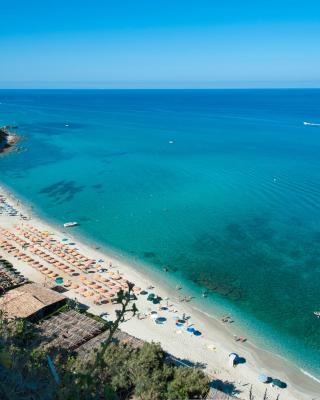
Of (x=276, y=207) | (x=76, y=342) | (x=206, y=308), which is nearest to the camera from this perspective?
(x=76, y=342)

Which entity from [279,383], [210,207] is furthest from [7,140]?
[279,383]

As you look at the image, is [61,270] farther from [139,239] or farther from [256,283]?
[256,283]

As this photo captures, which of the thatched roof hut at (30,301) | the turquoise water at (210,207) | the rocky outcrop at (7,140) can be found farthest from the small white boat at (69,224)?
the rocky outcrop at (7,140)

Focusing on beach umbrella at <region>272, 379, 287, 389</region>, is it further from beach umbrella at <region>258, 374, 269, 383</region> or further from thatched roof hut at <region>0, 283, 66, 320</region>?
thatched roof hut at <region>0, 283, 66, 320</region>

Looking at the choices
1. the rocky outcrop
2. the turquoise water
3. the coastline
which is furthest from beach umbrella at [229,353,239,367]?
the rocky outcrop

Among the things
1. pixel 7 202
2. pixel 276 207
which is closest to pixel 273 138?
pixel 276 207
